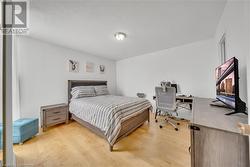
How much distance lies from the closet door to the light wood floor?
943mm

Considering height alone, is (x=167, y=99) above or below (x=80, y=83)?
below

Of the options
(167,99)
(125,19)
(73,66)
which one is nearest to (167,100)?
(167,99)

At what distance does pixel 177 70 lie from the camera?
3.60m

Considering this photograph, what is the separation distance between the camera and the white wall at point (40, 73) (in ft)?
A: 8.96

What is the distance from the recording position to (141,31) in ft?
8.21

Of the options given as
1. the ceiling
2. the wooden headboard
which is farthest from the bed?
the ceiling

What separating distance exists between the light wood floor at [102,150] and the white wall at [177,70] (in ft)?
4.57

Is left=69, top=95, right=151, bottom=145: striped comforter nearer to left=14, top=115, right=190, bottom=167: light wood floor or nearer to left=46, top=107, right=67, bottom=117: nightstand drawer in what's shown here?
left=14, top=115, right=190, bottom=167: light wood floor

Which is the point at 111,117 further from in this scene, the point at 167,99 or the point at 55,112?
the point at 55,112

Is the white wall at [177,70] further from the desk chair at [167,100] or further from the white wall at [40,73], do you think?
the white wall at [40,73]

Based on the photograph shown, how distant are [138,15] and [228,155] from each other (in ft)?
6.75

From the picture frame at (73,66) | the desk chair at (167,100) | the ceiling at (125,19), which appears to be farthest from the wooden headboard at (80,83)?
the desk chair at (167,100)

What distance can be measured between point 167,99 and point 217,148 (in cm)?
209

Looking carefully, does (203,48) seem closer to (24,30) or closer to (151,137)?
(151,137)
